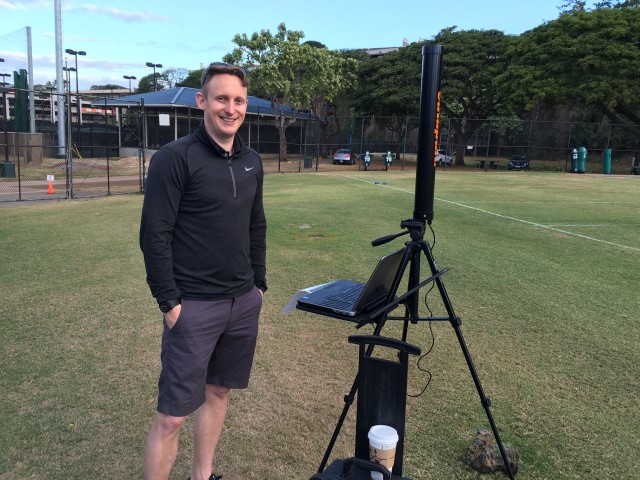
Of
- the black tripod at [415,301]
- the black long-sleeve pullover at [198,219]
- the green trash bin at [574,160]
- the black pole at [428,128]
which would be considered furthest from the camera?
the green trash bin at [574,160]

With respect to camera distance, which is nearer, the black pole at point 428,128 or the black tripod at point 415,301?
the black tripod at point 415,301

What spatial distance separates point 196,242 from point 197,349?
1.53 ft

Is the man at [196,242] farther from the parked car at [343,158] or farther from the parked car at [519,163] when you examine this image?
the parked car at [343,158]

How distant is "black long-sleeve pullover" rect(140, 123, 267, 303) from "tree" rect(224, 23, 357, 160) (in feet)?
105

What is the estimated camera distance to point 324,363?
415 cm

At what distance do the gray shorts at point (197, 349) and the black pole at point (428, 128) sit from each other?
111cm

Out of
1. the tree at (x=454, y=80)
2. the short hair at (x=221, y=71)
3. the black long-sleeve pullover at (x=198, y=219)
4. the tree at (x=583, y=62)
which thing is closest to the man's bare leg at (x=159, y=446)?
the black long-sleeve pullover at (x=198, y=219)

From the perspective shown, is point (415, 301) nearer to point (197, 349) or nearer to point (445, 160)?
point (197, 349)

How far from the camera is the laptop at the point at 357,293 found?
2.37m

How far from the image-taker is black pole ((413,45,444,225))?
279cm

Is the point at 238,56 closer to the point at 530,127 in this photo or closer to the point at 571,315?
the point at 530,127

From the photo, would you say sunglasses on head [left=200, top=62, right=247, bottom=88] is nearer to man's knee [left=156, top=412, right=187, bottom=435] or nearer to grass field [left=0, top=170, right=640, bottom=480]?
man's knee [left=156, top=412, right=187, bottom=435]

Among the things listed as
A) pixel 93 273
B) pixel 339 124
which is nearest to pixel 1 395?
pixel 93 273

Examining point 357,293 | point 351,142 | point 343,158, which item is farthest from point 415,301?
point 351,142
